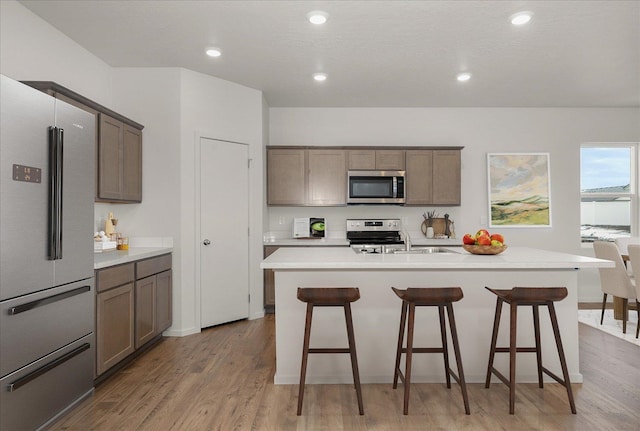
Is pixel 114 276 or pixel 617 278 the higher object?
pixel 114 276

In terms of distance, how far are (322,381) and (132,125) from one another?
9.77ft

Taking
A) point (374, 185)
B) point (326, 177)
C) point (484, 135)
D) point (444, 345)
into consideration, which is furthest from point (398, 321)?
point (484, 135)

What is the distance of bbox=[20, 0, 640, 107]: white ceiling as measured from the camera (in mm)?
2992

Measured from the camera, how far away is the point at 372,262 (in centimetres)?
259

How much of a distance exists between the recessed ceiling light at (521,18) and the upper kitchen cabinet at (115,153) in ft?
11.0

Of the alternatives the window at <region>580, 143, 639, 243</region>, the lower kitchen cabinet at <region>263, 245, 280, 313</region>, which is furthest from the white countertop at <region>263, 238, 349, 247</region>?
the window at <region>580, 143, 639, 243</region>

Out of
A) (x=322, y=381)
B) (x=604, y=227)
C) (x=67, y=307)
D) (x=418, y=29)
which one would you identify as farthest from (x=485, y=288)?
(x=604, y=227)

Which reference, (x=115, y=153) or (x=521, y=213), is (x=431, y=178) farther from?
(x=115, y=153)

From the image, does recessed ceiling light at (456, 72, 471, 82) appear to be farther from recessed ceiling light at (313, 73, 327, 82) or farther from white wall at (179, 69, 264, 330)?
white wall at (179, 69, 264, 330)

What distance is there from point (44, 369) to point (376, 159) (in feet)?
13.8

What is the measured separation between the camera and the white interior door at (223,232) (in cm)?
432

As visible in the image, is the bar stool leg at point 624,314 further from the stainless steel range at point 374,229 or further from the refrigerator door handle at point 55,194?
the refrigerator door handle at point 55,194

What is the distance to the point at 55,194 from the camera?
223 cm

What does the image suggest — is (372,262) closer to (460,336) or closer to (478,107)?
(460,336)
